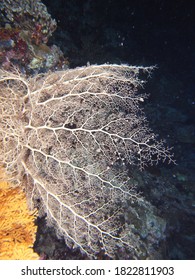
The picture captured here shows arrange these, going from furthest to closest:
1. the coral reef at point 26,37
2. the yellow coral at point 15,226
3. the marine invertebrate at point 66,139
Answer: the coral reef at point 26,37
the marine invertebrate at point 66,139
the yellow coral at point 15,226

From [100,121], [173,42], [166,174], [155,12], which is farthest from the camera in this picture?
[173,42]

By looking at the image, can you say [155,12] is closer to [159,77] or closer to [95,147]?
[159,77]

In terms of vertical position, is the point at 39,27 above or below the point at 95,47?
below

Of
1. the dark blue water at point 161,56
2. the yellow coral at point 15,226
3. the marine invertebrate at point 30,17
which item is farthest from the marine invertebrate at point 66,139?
the dark blue water at point 161,56

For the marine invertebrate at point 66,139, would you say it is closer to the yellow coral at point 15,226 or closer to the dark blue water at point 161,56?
the yellow coral at point 15,226

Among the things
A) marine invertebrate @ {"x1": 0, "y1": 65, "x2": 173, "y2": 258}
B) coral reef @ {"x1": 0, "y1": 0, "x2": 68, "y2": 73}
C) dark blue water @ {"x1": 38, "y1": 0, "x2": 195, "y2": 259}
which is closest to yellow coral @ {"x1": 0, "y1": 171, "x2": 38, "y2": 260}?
marine invertebrate @ {"x1": 0, "y1": 65, "x2": 173, "y2": 258}

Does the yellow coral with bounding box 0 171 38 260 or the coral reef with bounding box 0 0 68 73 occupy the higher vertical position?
the coral reef with bounding box 0 0 68 73

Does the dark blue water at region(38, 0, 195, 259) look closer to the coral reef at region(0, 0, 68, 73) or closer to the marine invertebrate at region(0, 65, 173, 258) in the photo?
the coral reef at region(0, 0, 68, 73)
